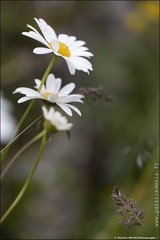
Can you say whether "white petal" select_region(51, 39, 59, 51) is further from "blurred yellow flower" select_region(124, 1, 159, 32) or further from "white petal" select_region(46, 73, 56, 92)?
"blurred yellow flower" select_region(124, 1, 159, 32)

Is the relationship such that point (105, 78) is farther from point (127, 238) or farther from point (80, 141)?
point (127, 238)

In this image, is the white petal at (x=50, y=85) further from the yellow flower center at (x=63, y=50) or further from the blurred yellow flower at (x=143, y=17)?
the blurred yellow flower at (x=143, y=17)

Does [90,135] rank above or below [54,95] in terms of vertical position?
below

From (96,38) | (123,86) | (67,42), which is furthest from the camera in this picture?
(96,38)

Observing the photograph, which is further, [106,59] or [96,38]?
[96,38]

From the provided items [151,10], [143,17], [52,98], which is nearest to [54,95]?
[52,98]

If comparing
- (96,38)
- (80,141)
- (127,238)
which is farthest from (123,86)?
(127,238)

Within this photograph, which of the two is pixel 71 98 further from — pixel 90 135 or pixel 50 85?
pixel 90 135
